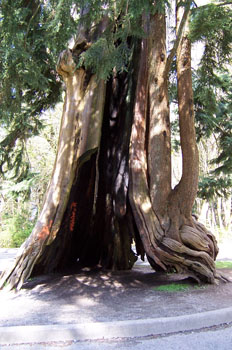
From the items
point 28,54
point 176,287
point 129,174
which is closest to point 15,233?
point 129,174

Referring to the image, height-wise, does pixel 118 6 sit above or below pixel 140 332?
above

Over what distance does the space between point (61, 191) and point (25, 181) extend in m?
9.03

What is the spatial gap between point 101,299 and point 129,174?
Answer: 117 inches

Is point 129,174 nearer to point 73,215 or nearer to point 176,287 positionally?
point 73,215

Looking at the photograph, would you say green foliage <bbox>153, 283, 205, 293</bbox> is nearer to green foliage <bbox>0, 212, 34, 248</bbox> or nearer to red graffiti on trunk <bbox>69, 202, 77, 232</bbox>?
red graffiti on trunk <bbox>69, 202, 77, 232</bbox>

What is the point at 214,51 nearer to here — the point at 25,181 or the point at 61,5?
the point at 61,5

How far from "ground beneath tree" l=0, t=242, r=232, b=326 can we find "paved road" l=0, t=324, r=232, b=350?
24.0 inches

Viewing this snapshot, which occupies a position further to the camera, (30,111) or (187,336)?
(30,111)

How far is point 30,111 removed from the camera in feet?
37.1

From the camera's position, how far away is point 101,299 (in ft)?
22.1

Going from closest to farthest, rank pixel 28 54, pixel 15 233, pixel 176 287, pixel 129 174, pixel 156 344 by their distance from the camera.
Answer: pixel 156 344 → pixel 28 54 → pixel 176 287 → pixel 129 174 → pixel 15 233

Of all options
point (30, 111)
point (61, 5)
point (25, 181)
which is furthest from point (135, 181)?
point (25, 181)

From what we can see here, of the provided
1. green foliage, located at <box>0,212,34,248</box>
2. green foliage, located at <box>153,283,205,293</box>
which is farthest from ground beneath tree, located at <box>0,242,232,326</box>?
green foliage, located at <box>0,212,34,248</box>

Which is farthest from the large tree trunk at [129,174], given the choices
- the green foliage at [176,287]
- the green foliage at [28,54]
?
the green foliage at [28,54]
